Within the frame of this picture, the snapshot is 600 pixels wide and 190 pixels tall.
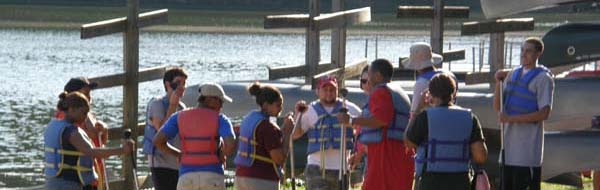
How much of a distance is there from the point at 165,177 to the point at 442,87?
298 centimetres

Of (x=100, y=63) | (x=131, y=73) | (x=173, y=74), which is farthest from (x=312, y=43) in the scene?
(x=100, y=63)

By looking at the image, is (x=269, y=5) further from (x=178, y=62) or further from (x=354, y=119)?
(x=354, y=119)

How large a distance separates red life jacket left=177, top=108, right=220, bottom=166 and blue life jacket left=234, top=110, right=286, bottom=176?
22 cm

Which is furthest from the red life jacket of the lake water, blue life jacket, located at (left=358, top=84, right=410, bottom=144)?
the lake water

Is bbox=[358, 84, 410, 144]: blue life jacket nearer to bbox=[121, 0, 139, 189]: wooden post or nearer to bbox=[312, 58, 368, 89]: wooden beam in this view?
bbox=[121, 0, 139, 189]: wooden post

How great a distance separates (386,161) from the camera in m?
10.0

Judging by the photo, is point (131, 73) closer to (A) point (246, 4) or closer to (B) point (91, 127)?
(B) point (91, 127)

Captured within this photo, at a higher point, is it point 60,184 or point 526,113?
point 526,113

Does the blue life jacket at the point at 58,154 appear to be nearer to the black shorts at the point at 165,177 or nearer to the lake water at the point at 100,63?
the black shorts at the point at 165,177

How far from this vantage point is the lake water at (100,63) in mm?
25281

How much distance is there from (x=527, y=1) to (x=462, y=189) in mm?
7493

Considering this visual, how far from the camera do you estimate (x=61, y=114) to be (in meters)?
10.2

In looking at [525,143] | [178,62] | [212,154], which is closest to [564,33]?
[525,143]

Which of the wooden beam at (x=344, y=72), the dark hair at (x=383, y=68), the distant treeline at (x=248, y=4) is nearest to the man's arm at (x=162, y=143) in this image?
the dark hair at (x=383, y=68)
